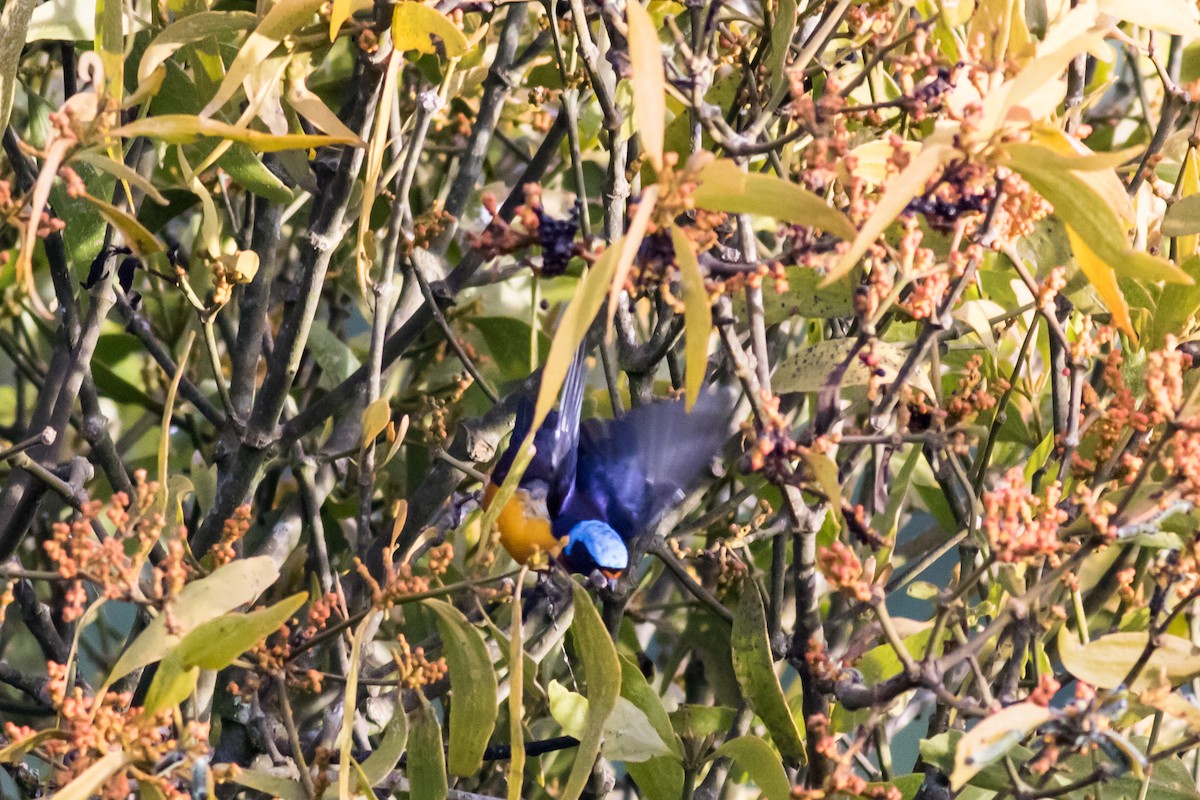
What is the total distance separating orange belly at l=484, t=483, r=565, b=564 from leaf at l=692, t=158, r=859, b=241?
833 millimetres

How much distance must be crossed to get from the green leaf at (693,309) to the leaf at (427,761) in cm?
40

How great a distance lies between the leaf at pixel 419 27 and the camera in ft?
2.65

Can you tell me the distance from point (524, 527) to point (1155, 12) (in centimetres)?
95

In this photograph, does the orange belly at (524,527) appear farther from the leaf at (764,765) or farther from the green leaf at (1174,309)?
the green leaf at (1174,309)

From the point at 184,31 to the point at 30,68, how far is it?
74cm

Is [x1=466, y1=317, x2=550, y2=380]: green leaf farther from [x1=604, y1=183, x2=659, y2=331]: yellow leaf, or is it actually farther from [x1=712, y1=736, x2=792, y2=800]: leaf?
[x1=604, y1=183, x2=659, y2=331]: yellow leaf

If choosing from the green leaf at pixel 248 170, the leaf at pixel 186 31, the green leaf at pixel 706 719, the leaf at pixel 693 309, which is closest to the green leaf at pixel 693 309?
the leaf at pixel 693 309

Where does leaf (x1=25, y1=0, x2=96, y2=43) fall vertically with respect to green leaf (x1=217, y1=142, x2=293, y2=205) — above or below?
above

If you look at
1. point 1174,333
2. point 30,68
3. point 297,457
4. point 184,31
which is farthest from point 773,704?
point 30,68

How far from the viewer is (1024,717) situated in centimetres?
64

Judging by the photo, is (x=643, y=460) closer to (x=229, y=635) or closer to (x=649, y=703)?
(x=649, y=703)

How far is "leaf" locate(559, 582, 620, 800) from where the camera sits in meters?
0.81

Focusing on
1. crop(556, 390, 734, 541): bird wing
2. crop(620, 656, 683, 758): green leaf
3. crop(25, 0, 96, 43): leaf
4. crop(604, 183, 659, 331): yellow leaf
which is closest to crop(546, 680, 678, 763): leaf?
crop(620, 656, 683, 758): green leaf

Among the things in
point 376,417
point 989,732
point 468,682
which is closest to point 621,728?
point 468,682
